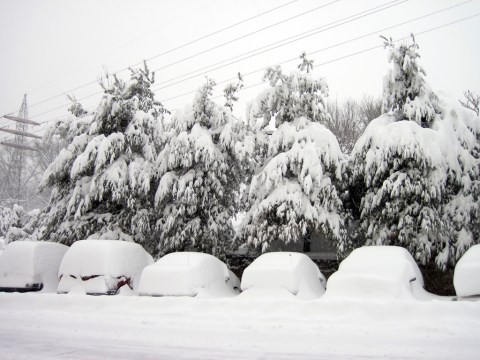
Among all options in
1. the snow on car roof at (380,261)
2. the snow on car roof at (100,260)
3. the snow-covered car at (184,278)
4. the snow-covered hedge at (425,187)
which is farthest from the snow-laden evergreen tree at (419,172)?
the snow on car roof at (100,260)

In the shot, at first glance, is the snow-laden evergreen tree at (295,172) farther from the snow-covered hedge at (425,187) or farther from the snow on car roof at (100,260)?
the snow on car roof at (100,260)

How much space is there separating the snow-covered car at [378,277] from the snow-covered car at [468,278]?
84 centimetres

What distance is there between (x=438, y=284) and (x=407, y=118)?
5.09m

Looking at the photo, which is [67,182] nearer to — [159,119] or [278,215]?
[159,119]

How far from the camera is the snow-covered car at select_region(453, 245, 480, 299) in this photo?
24.4ft

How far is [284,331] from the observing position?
672 centimetres

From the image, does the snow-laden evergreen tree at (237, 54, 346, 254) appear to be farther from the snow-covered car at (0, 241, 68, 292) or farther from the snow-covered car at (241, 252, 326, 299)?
the snow-covered car at (0, 241, 68, 292)

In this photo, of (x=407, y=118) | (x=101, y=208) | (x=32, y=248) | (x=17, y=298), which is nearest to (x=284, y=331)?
(x=17, y=298)

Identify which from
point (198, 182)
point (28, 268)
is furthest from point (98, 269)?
point (198, 182)

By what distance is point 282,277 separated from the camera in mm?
8758

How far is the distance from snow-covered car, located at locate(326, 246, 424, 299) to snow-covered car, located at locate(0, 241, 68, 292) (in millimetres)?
7592

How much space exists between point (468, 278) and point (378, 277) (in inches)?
61.8

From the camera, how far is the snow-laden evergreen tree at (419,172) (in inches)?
444

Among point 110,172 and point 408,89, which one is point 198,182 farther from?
point 408,89
